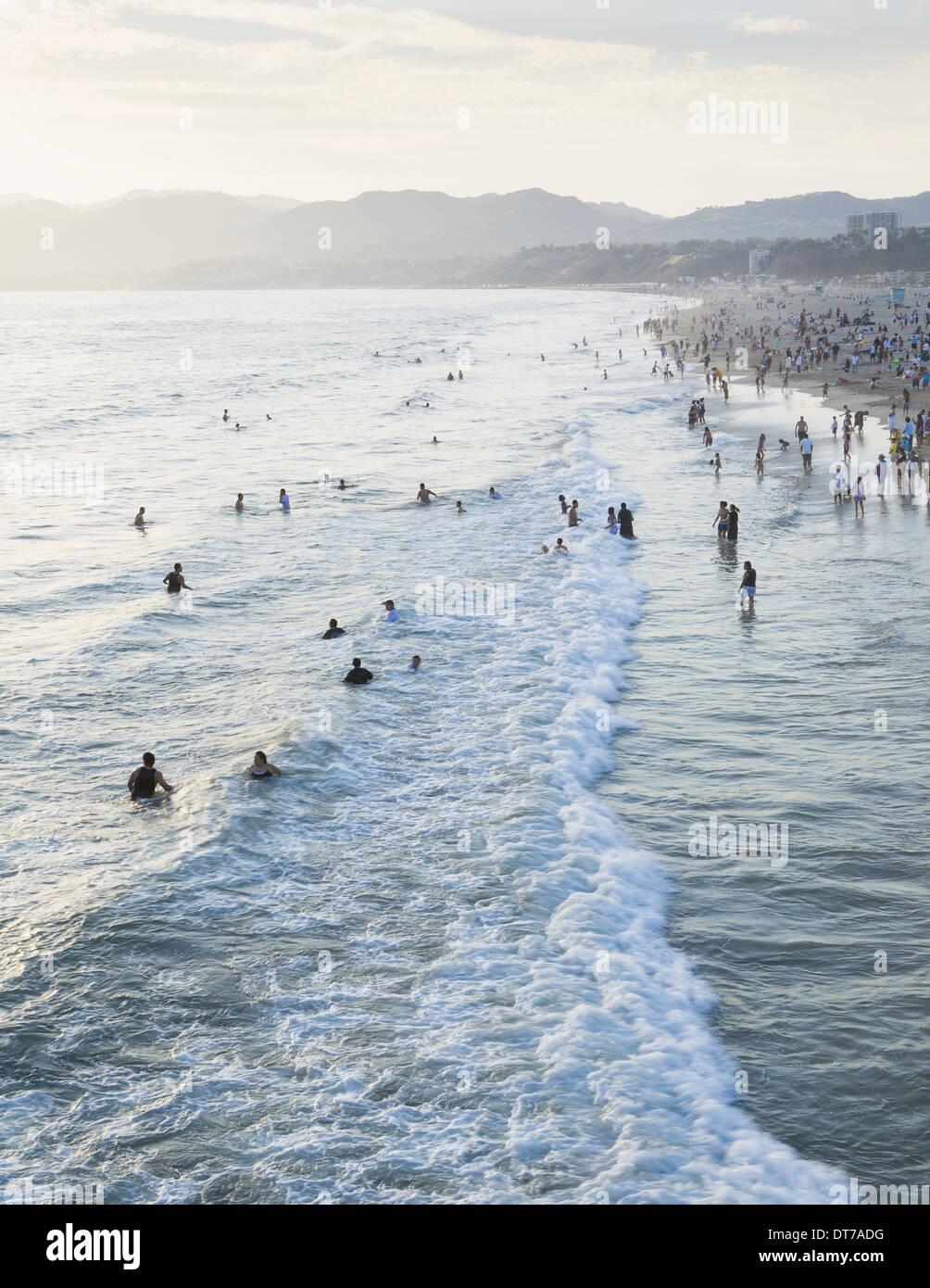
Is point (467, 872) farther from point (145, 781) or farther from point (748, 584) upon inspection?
point (748, 584)

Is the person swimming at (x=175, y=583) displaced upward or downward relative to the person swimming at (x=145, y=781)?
upward

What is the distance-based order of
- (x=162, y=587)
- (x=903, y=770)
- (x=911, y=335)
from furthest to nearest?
(x=911, y=335) → (x=162, y=587) → (x=903, y=770)

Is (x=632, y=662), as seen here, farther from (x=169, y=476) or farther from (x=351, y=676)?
(x=169, y=476)

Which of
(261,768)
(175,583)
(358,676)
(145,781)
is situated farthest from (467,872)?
(175,583)

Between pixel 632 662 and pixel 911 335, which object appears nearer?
pixel 632 662

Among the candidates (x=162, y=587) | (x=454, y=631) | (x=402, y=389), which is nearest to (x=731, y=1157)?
(x=454, y=631)

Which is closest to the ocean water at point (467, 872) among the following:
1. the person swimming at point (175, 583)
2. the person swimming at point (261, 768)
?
the person swimming at point (261, 768)

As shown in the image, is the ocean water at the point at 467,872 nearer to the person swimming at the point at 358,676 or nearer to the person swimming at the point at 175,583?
the person swimming at the point at 358,676
